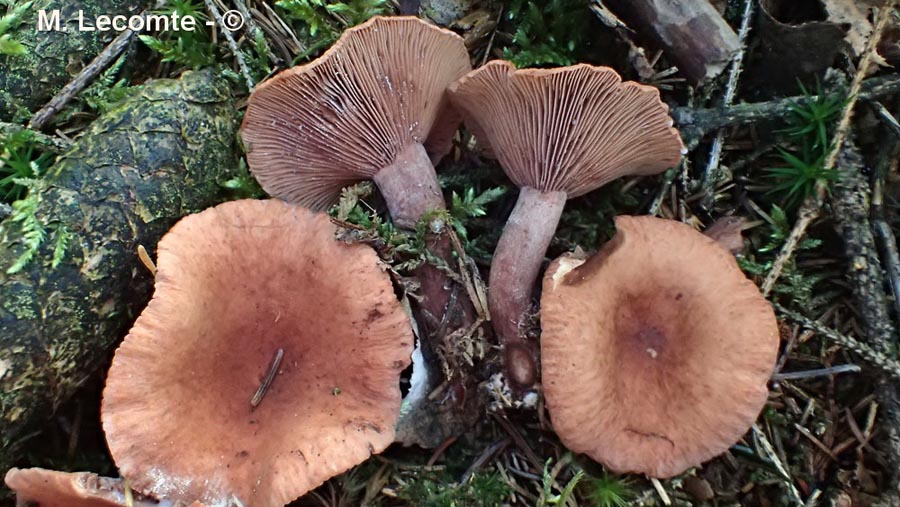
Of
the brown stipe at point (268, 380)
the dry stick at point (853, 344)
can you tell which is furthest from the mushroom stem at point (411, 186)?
the dry stick at point (853, 344)

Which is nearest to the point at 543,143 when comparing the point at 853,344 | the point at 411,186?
the point at 411,186

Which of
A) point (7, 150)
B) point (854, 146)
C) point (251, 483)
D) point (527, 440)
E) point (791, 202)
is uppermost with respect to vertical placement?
point (7, 150)

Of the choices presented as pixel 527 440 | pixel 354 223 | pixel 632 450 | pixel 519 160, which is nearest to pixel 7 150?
pixel 354 223

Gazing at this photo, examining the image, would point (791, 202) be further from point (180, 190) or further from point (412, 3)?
point (180, 190)

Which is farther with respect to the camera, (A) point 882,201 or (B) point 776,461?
(A) point 882,201

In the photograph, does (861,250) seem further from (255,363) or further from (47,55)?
(47,55)

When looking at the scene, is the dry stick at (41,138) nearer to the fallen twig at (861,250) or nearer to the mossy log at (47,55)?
the mossy log at (47,55)
